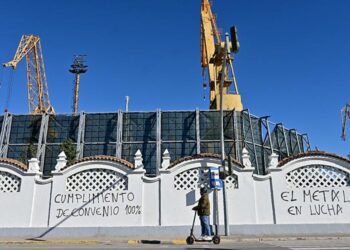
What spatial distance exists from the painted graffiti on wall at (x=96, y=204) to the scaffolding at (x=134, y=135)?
14.7 m

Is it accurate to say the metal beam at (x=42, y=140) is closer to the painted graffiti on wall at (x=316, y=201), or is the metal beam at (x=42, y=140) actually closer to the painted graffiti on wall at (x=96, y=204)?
the painted graffiti on wall at (x=96, y=204)

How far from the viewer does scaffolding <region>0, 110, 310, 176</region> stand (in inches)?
1121

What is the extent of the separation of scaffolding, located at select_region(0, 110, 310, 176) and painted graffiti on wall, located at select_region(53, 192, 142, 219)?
14.7m

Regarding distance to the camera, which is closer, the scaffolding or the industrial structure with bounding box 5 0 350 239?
the industrial structure with bounding box 5 0 350 239

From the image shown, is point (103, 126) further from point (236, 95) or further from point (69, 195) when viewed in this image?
point (69, 195)

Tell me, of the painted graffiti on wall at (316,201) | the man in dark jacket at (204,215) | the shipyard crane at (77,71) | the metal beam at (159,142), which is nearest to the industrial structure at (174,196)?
the painted graffiti on wall at (316,201)

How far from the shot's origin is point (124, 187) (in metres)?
13.1

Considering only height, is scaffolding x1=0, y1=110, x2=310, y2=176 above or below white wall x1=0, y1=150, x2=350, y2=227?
above

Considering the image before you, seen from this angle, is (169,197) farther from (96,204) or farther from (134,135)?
(134,135)

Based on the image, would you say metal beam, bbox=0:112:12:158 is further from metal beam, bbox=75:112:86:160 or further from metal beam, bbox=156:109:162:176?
metal beam, bbox=156:109:162:176

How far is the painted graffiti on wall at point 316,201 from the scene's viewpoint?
12578mm

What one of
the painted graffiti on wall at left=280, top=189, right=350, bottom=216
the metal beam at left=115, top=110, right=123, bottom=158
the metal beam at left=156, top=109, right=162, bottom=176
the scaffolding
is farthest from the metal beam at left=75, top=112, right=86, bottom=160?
the painted graffiti on wall at left=280, top=189, right=350, bottom=216

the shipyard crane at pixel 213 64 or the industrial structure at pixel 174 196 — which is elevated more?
the shipyard crane at pixel 213 64

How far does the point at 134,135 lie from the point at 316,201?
19135mm
